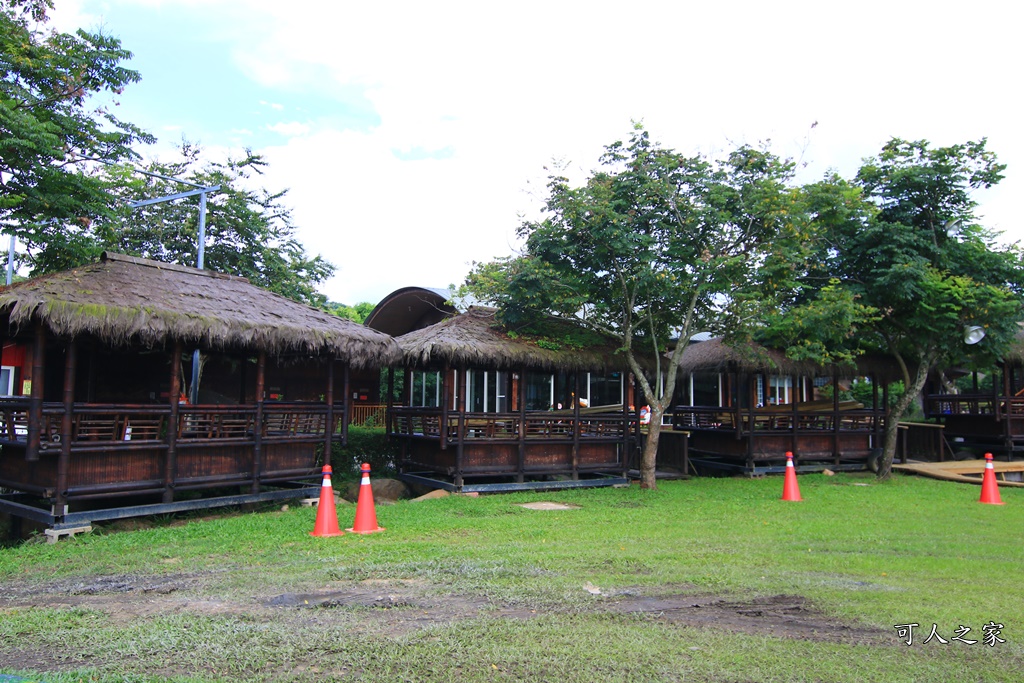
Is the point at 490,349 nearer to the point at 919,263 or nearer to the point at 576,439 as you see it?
the point at 576,439

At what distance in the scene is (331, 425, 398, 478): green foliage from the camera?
585 inches

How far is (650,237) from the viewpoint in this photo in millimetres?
12969

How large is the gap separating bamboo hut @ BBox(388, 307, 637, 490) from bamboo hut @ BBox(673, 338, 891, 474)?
Result: 2.98 meters

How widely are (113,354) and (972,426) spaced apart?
2124 centimetres

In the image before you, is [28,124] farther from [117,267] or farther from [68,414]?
[68,414]

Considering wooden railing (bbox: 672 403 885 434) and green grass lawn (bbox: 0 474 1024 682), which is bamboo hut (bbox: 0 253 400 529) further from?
wooden railing (bbox: 672 403 885 434)

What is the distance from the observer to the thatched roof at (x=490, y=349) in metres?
13.0

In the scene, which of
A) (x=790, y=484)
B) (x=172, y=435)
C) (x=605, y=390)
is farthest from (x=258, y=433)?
(x=605, y=390)

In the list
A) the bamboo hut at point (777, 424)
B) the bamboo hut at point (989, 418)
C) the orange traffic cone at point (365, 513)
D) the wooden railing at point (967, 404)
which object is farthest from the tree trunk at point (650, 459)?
the wooden railing at point (967, 404)

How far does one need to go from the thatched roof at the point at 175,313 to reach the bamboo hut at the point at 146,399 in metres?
0.02

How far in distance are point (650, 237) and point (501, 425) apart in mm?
4533

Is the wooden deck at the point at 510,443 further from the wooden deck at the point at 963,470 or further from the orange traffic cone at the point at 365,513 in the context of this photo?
the wooden deck at the point at 963,470

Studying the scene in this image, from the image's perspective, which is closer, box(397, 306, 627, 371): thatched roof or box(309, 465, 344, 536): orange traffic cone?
box(309, 465, 344, 536): orange traffic cone

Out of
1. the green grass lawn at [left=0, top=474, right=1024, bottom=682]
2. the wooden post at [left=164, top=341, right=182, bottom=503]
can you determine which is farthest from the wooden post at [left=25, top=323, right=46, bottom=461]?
the wooden post at [left=164, top=341, right=182, bottom=503]
